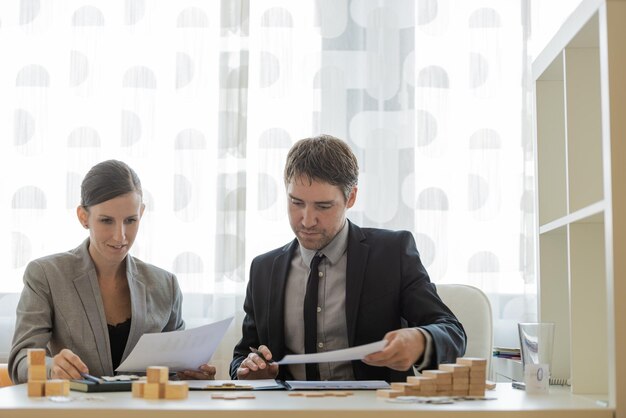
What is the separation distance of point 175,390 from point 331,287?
837mm

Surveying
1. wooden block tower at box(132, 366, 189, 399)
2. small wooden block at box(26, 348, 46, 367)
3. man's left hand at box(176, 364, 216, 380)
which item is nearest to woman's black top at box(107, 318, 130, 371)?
man's left hand at box(176, 364, 216, 380)

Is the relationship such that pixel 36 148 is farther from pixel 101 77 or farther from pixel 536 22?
pixel 536 22

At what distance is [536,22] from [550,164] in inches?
59.8

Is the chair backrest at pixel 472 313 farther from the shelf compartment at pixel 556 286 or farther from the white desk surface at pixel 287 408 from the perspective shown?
the white desk surface at pixel 287 408

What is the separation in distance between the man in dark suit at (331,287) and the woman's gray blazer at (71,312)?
371 mm

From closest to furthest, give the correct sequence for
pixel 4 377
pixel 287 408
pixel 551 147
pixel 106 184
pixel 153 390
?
pixel 287 408 → pixel 153 390 → pixel 551 147 → pixel 106 184 → pixel 4 377

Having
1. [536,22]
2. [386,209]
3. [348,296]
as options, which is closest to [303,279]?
[348,296]

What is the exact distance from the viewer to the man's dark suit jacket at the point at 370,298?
212 centimetres

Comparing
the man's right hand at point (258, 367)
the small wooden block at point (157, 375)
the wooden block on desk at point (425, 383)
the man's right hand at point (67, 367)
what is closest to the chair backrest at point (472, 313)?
the man's right hand at point (258, 367)

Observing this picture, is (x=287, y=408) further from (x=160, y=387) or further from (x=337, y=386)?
(x=337, y=386)

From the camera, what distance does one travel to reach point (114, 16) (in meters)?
3.47

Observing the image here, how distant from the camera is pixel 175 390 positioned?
148 cm

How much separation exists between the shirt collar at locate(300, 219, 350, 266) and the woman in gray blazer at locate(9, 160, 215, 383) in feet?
1.72

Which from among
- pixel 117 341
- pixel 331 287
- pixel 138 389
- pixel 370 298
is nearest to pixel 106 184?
pixel 117 341
